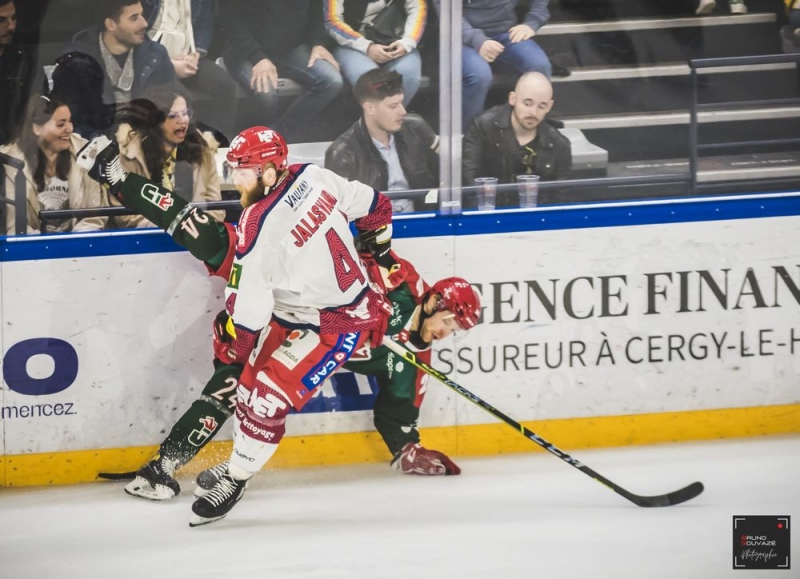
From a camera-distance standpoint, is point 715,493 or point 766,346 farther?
point 766,346

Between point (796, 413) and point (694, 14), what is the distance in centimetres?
140

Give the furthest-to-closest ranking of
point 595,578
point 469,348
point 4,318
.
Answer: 1. point 469,348
2. point 4,318
3. point 595,578

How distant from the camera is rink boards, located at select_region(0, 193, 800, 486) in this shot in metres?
3.99

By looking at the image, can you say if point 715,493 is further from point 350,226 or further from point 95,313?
point 95,313

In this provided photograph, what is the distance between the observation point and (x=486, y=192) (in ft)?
13.8

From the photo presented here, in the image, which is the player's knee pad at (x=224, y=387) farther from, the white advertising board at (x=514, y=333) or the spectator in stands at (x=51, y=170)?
the spectator in stands at (x=51, y=170)

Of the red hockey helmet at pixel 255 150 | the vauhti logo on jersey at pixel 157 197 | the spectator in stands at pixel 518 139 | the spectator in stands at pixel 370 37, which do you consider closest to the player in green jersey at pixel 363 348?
the vauhti logo on jersey at pixel 157 197

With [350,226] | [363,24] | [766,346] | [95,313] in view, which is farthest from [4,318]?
[766,346]

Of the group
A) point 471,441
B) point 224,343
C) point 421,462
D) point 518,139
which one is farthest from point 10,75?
point 471,441

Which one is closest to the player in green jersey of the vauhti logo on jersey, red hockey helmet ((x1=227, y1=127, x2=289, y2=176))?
the vauhti logo on jersey

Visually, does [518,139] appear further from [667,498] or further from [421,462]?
[667,498]

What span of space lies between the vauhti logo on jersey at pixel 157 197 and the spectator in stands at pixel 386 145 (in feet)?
1.78

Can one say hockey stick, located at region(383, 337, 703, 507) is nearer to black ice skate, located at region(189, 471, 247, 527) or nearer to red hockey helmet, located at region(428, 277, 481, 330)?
red hockey helmet, located at region(428, 277, 481, 330)

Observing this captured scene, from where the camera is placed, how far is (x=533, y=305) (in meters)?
4.25
